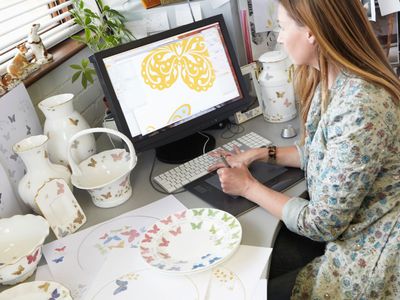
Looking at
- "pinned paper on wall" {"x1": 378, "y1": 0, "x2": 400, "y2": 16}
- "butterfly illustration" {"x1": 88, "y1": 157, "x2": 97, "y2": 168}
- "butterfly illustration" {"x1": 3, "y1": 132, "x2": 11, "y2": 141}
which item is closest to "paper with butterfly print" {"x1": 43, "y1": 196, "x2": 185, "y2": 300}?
"butterfly illustration" {"x1": 88, "y1": 157, "x2": 97, "y2": 168}

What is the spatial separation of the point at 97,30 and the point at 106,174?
0.58m

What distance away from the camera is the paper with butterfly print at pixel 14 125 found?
1178 millimetres

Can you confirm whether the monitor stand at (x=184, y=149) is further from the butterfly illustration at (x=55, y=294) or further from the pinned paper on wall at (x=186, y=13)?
the butterfly illustration at (x=55, y=294)

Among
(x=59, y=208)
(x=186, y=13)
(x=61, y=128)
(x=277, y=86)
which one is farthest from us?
(x=186, y=13)

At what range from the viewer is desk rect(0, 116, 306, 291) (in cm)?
101

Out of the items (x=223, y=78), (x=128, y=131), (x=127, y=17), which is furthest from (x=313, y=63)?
(x=127, y=17)

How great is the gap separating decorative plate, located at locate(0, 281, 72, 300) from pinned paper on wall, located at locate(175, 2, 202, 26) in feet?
3.43

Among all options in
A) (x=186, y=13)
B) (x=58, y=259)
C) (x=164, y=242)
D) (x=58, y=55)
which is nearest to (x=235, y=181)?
(x=164, y=242)

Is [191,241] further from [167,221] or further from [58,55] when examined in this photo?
[58,55]

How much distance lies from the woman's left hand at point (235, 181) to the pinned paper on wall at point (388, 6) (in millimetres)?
769

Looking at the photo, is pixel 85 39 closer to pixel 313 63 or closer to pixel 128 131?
pixel 128 131

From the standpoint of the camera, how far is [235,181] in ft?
3.72

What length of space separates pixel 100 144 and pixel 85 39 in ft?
1.24

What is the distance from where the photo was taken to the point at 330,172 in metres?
0.91
